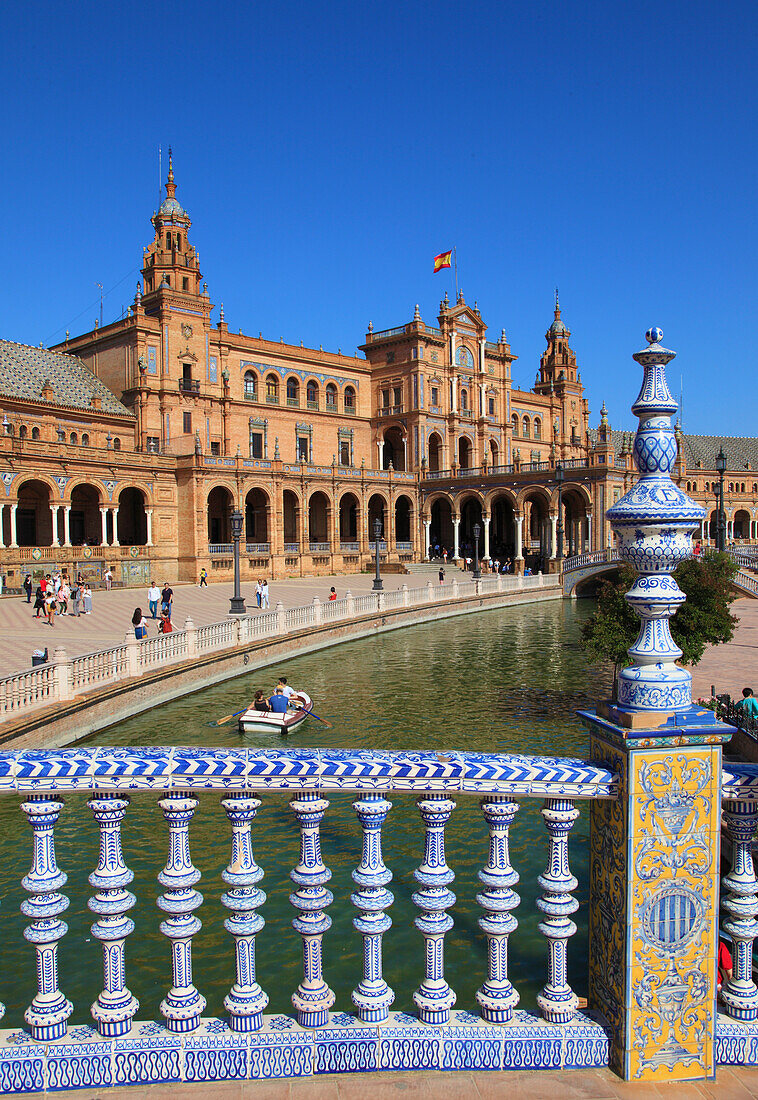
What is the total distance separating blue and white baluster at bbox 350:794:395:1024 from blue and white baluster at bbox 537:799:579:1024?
61cm

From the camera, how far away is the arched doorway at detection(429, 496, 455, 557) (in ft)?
186

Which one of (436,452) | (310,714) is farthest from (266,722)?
(436,452)

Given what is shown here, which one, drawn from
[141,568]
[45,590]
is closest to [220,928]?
[45,590]

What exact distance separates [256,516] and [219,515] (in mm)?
2716

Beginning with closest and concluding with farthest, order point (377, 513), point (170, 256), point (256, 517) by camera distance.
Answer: point (170, 256)
point (256, 517)
point (377, 513)

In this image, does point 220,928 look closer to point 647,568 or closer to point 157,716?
point 647,568

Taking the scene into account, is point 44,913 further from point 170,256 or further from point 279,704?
point 170,256

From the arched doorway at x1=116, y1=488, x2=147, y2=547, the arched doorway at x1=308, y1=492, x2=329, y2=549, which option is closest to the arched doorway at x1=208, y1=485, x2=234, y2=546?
the arched doorway at x1=116, y1=488, x2=147, y2=547

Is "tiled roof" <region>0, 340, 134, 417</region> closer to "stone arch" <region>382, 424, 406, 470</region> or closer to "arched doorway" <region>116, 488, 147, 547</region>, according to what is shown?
"arched doorway" <region>116, 488, 147, 547</region>

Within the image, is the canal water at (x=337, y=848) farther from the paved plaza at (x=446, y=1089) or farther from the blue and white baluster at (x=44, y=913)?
the blue and white baluster at (x=44, y=913)

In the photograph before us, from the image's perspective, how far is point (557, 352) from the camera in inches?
3014

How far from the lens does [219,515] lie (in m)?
46.1

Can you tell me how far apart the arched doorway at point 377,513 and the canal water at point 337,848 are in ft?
112

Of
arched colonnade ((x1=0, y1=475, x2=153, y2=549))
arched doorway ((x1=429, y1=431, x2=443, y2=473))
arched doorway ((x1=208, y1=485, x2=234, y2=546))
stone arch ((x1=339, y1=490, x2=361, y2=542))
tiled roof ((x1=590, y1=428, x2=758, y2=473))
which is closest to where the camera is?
arched colonnade ((x1=0, y1=475, x2=153, y2=549))
